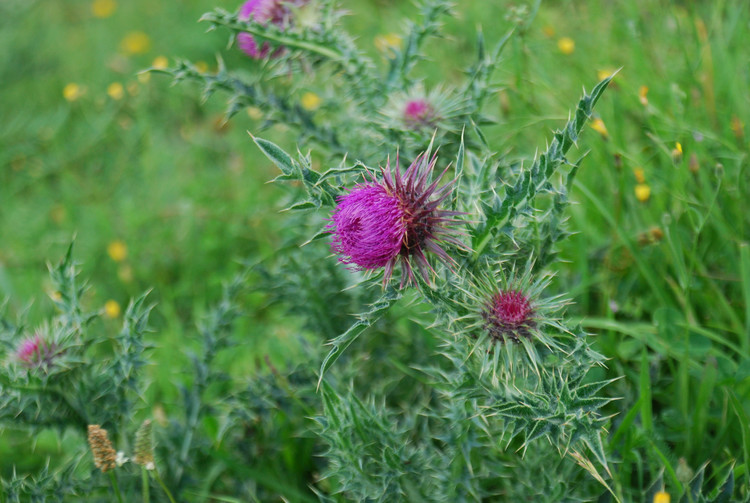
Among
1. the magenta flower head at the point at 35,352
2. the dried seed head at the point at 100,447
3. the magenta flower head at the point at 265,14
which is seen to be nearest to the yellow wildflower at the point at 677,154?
the magenta flower head at the point at 265,14

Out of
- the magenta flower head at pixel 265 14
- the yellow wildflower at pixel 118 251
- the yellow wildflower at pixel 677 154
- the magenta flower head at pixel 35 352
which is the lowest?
the yellow wildflower at pixel 118 251

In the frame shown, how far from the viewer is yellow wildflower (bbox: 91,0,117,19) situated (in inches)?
277

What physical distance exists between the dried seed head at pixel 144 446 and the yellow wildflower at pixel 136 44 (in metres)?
5.01

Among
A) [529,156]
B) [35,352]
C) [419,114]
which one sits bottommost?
[529,156]

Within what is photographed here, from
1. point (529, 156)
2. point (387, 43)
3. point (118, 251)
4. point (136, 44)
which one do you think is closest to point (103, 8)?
point (136, 44)

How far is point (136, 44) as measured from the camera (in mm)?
6070

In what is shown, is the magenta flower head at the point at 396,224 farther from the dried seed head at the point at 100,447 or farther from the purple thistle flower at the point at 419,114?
the dried seed head at the point at 100,447

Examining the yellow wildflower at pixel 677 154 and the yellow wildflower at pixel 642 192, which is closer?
the yellow wildflower at pixel 677 154

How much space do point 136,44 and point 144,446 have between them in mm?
5077

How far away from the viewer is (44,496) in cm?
206

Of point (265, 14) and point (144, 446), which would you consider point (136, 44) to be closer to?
point (265, 14)

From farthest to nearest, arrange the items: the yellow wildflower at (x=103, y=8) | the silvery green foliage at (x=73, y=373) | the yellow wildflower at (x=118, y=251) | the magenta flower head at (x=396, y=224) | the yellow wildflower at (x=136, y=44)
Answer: the yellow wildflower at (x=103, y=8)
the yellow wildflower at (x=136, y=44)
the yellow wildflower at (x=118, y=251)
the silvery green foliage at (x=73, y=373)
the magenta flower head at (x=396, y=224)

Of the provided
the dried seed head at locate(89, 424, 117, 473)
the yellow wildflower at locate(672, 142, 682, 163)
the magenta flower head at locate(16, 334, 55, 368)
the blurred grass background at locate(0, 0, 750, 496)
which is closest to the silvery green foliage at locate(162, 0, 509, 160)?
the blurred grass background at locate(0, 0, 750, 496)

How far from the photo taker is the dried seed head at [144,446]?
6.40 feet
